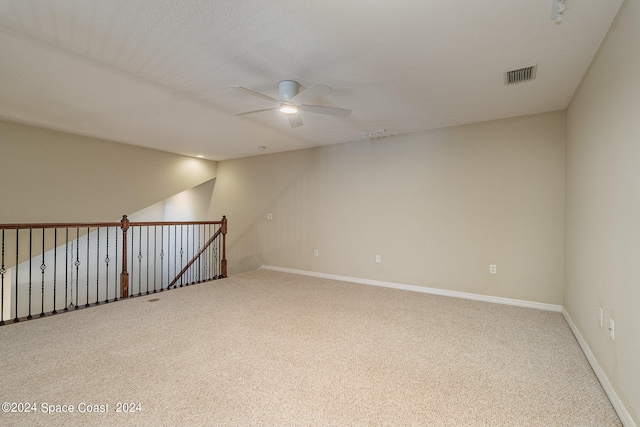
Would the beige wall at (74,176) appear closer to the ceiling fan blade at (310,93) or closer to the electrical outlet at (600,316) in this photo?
the ceiling fan blade at (310,93)

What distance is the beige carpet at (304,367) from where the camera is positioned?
1.58 metres

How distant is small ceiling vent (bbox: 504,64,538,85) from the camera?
243cm

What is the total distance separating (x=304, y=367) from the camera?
2.06 m

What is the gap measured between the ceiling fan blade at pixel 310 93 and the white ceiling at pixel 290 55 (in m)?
0.19

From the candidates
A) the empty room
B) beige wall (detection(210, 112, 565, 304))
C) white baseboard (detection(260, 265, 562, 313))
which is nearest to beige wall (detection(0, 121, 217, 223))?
the empty room

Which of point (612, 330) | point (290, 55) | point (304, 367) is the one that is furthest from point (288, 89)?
point (612, 330)

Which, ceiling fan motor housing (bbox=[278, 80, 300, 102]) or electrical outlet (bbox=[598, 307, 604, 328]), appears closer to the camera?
electrical outlet (bbox=[598, 307, 604, 328])

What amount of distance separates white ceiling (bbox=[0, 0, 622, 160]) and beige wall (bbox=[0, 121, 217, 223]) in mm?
545

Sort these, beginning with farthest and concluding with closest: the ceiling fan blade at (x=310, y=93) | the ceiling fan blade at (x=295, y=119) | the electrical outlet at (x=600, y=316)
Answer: the ceiling fan blade at (x=295, y=119) < the ceiling fan blade at (x=310, y=93) < the electrical outlet at (x=600, y=316)

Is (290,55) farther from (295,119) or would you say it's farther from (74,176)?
(74,176)

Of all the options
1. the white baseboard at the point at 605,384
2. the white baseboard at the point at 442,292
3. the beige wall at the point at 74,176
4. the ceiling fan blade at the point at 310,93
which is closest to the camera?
the white baseboard at the point at 605,384

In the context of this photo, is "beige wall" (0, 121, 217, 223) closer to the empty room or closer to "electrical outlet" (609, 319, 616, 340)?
the empty room

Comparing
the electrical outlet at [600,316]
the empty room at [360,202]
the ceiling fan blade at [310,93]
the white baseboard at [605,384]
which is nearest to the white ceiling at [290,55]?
the empty room at [360,202]

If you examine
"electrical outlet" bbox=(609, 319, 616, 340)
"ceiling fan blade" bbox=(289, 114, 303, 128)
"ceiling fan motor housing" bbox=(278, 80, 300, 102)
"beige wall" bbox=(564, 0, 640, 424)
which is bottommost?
"electrical outlet" bbox=(609, 319, 616, 340)
